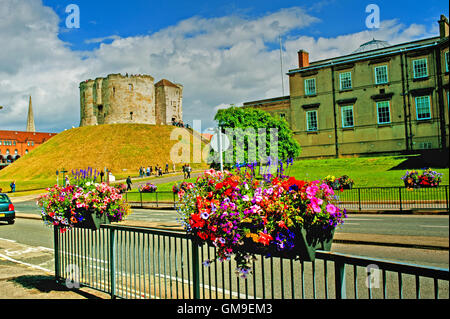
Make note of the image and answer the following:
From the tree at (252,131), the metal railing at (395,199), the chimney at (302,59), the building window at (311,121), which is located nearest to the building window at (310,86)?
the building window at (311,121)

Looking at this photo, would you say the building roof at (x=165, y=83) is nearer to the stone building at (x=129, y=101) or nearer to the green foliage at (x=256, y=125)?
the stone building at (x=129, y=101)

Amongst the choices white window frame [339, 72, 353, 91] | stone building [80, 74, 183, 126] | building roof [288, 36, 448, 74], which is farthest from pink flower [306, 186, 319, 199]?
stone building [80, 74, 183, 126]

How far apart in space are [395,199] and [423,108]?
91.4 ft

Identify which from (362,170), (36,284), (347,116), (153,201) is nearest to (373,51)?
(347,116)

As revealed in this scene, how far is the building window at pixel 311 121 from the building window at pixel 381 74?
331 inches

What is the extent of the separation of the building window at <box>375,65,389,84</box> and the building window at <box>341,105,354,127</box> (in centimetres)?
431

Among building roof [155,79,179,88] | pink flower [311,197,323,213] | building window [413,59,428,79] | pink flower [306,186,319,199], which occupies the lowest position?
pink flower [311,197,323,213]

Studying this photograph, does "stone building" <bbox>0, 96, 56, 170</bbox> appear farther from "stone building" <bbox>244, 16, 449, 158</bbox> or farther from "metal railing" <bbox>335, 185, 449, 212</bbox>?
"metal railing" <bbox>335, 185, 449, 212</bbox>

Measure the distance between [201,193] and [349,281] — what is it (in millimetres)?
3731

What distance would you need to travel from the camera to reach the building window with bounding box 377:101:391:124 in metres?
44.8

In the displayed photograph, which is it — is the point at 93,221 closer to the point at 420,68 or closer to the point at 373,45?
the point at 420,68

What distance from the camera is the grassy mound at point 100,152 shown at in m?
83.2

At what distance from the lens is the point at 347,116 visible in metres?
47.5
